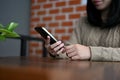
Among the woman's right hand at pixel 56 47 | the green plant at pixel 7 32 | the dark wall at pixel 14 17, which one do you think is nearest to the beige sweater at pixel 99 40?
the woman's right hand at pixel 56 47

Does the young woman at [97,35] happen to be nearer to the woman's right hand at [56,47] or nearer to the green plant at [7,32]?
the woman's right hand at [56,47]

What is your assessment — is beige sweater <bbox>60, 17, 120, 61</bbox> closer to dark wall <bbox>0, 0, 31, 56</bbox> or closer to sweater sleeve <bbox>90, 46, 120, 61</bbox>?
sweater sleeve <bbox>90, 46, 120, 61</bbox>

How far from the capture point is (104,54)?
0.98 meters

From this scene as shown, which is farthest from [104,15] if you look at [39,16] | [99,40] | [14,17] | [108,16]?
[14,17]

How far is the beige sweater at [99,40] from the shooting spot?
971 mm

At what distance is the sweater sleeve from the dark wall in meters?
1.29

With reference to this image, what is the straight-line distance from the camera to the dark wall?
2.14 metres

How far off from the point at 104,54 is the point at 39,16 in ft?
4.49

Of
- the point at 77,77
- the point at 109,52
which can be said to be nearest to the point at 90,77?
the point at 77,77

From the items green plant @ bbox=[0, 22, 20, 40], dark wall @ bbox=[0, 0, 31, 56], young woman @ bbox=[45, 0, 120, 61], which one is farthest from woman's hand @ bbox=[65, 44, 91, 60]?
dark wall @ bbox=[0, 0, 31, 56]

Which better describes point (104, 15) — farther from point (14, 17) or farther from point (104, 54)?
point (14, 17)

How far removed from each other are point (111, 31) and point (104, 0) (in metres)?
0.18

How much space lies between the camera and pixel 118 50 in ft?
3.22

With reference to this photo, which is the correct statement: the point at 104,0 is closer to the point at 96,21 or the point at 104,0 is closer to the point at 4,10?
the point at 96,21
